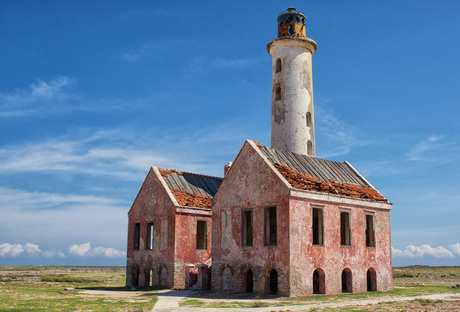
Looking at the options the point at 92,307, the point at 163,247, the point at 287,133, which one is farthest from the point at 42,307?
the point at 287,133

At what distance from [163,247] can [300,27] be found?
17.7m

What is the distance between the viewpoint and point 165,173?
102 feet

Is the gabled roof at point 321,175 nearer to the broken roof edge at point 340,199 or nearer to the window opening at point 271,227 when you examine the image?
the broken roof edge at point 340,199

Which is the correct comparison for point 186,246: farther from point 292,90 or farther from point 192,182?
point 292,90

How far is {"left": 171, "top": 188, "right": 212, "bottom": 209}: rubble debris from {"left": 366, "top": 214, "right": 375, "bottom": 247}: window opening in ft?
30.7

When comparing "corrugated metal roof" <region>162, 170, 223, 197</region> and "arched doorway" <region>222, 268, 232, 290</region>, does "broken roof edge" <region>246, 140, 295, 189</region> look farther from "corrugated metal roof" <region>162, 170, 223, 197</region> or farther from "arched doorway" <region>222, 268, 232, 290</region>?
"corrugated metal roof" <region>162, 170, 223, 197</region>

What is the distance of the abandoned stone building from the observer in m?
21.9

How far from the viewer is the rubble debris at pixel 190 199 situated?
29000 mm

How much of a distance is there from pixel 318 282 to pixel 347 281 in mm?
1563

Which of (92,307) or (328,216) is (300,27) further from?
(92,307)

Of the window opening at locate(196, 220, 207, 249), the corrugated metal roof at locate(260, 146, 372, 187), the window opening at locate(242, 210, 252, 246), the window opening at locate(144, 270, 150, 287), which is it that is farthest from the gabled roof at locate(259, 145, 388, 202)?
the window opening at locate(144, 270, 150, 287)

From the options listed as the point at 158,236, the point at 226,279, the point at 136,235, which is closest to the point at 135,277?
the point at 136,235

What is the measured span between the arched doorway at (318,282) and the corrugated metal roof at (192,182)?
10.0 m

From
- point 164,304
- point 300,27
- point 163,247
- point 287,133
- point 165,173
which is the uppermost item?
point 300,27
